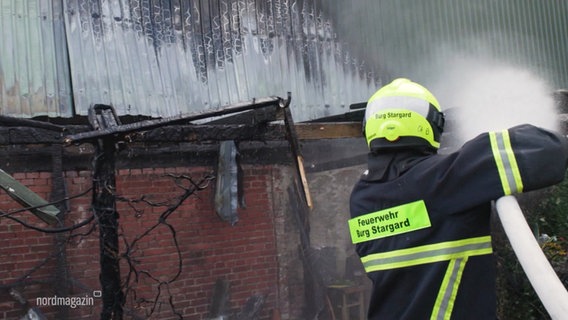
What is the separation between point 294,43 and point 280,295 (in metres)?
3.16

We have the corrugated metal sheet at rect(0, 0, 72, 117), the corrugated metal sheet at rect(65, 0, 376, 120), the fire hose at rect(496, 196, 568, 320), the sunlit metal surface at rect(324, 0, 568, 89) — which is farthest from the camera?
the sunlit metal surface at rect(324, 0, 568, 89)

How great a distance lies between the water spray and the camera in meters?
1.45

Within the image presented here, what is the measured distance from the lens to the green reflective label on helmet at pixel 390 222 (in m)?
1.72

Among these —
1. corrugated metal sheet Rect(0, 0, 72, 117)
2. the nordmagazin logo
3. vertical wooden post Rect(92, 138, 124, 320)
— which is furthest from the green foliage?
corrugated metal sheet Rect(0, 0, 72, 117)

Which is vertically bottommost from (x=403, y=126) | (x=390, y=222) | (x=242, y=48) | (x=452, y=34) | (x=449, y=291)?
(x=449, y=291)

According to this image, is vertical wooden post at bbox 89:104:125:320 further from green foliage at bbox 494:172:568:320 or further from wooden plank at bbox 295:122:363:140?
green foliage at bbox 494:172:568:320

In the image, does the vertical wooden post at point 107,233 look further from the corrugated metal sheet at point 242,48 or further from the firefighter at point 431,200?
the corrugated metal sheet at point 242,48

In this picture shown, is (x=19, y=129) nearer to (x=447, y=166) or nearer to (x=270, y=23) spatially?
(x=447, y=166)

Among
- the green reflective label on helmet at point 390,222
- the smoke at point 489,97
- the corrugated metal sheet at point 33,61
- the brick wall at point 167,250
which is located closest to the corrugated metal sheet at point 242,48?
the corrugated metal sheet at point 33,61

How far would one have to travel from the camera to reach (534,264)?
1.46 m

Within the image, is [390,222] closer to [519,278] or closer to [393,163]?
[393,163]

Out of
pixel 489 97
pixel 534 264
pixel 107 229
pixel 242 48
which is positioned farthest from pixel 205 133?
pixel 489 97

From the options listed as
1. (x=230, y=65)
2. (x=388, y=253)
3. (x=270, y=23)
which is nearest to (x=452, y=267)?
(x=388, y=253)

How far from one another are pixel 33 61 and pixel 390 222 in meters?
4.00
